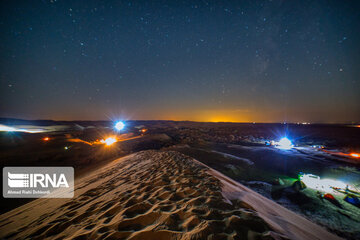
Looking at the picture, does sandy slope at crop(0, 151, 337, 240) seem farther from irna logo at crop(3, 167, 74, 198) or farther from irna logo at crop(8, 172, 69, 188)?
irna logo at crop(8, 172, 69, 188)

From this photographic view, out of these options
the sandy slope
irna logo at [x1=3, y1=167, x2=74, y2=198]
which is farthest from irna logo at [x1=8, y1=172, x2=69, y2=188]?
→ the sandy slope

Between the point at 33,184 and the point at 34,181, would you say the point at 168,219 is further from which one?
the point at 34,181

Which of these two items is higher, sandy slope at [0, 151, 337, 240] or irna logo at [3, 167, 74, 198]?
sandy slope at [0, 151, 337, 240]

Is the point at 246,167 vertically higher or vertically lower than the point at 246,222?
lower

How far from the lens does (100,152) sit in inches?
498

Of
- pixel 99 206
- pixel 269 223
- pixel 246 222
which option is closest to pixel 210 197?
pixel 246 222

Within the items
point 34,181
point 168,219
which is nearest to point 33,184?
point 34,181

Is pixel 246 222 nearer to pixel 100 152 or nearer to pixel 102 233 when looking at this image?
pixel 102 233

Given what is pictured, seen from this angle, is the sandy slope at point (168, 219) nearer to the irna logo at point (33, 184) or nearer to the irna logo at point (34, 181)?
the irna logo at point (33, 184)

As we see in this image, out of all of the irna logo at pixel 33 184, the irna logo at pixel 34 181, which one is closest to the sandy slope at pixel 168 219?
the irna logo at pixel 33 184

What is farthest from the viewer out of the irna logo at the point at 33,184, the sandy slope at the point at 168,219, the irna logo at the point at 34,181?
the irna logo at the point at 34,181

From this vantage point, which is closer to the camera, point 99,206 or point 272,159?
point 99,206

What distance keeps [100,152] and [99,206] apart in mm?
11380

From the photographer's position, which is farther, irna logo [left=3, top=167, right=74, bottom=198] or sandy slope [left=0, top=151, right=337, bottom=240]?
irna logo [left=3, top=167, right=74, bottom=198]
